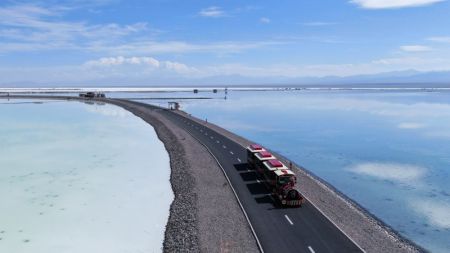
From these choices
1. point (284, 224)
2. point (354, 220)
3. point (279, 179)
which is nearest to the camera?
point (284, 224)

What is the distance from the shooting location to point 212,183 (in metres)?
46.1

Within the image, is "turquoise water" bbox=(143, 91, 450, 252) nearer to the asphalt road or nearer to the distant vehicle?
the asphalt road

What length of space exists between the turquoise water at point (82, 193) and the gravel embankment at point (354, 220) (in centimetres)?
1464

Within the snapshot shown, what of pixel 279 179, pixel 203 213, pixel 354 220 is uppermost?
pixel 279 179

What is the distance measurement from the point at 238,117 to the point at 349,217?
92678 mm

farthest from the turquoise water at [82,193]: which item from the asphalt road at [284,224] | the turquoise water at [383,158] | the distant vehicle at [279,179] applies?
the turquoise water at [383,158]

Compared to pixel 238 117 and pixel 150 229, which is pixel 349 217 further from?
pixel 238 117

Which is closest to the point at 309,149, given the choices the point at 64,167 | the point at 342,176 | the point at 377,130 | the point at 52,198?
the point at 342,176

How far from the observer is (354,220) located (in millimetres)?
35750

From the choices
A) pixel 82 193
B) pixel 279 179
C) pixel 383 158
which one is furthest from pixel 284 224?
pixel 383 158

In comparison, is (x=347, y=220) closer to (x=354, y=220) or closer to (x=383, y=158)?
(x=354, y=220)

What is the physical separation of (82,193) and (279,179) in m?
21.0

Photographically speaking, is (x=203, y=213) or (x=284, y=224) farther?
(x=203, y=213)

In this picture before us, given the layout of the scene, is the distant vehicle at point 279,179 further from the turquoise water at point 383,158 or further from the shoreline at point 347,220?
the turquoise water at point 383,158
